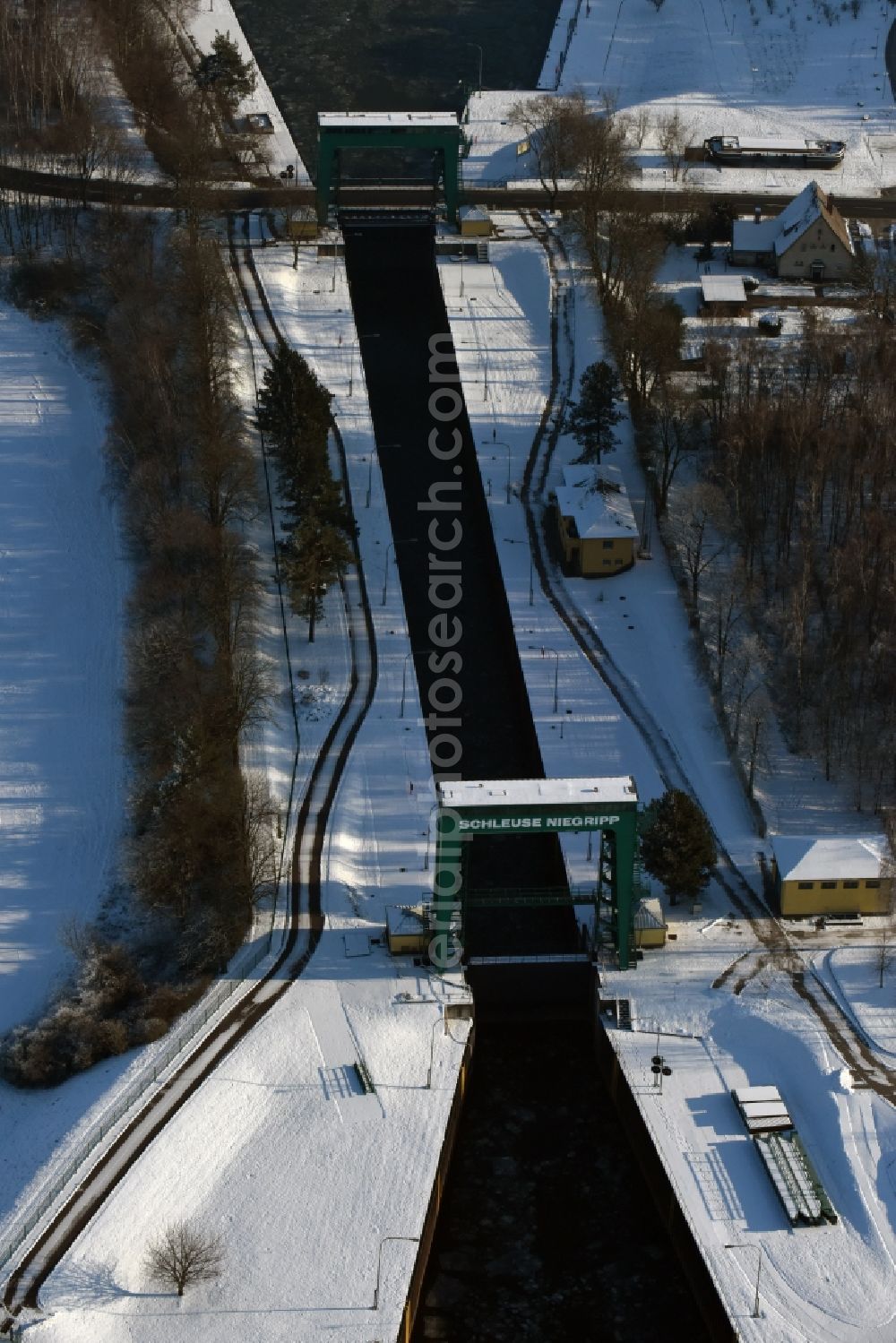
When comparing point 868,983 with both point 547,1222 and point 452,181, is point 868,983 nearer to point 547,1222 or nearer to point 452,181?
point 547,1222

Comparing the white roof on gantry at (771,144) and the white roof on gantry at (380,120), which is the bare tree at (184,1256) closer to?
the white roof on gantry at (380,120)

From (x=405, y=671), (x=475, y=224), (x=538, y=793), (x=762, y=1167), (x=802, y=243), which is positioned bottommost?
(x=762, y=1167)

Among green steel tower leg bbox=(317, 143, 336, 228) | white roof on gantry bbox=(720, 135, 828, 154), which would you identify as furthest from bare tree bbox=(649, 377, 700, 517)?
white roof on gantry bbox=(720, 135, 828, 154)

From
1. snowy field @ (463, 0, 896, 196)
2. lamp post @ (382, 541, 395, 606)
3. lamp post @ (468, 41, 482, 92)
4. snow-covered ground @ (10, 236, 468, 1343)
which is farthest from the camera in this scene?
lamp post @ (468, 41, 482, 92)

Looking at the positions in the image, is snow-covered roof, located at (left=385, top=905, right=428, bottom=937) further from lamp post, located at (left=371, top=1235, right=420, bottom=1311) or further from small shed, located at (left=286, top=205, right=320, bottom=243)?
small shed, located at (left=286, top=205, right=320, bottom=243)

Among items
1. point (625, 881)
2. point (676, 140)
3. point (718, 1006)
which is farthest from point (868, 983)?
point (676, 140)

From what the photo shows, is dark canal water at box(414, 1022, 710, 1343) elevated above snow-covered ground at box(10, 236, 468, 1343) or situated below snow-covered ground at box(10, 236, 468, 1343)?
below

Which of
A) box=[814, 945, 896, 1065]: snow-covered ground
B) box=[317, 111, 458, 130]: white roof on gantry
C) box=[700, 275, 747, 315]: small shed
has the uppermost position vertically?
box=[317, 111, 458, 130]: white roof on gantry
